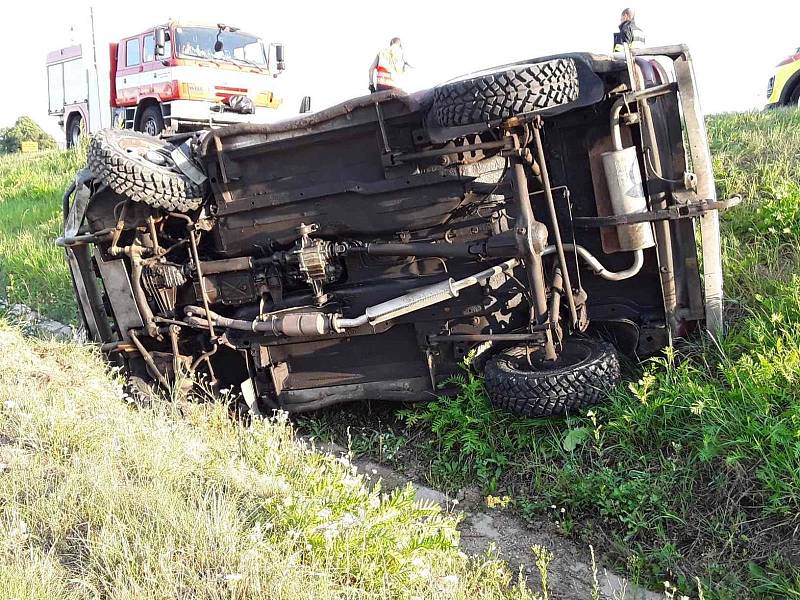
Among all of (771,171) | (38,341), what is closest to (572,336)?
(771,171)

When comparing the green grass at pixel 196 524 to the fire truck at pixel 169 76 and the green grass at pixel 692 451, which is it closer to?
the green grass at pixel 692 451

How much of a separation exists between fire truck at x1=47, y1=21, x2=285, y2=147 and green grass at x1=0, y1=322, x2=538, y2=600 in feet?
27.6

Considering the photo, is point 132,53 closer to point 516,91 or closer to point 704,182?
point 516,91

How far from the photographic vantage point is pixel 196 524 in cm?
258

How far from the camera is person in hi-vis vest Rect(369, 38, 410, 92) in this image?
6.78 meters

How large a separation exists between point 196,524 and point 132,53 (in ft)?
44.4

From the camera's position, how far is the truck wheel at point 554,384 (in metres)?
3.65

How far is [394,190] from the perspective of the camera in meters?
3.94

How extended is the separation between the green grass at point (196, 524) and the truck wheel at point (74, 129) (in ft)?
46.3

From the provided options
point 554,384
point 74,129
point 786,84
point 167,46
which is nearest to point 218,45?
point 167,46

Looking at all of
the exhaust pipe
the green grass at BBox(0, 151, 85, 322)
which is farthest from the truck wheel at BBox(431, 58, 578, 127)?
the green grass at BBox(0, 151, 85, 322)

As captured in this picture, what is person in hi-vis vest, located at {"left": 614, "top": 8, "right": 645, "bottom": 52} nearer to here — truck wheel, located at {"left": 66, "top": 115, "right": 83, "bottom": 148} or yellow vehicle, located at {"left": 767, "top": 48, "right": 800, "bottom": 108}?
yellow vehicle, located at {"left": 767, "top": 48, "right": 800, "bottom": 108}

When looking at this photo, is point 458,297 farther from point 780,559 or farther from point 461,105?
point 780,559

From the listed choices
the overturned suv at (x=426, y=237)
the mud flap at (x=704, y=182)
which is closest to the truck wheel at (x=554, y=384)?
the overturned suv at (x=426, y=237)
